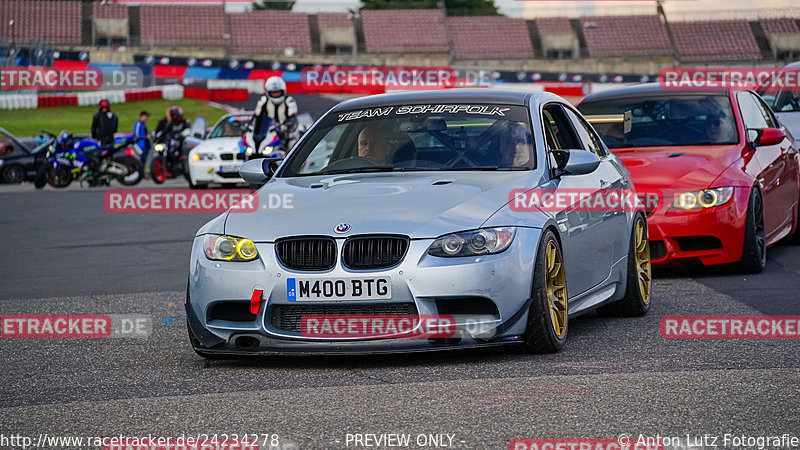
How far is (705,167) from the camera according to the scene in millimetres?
9617

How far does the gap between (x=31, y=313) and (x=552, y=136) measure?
3.70 metres

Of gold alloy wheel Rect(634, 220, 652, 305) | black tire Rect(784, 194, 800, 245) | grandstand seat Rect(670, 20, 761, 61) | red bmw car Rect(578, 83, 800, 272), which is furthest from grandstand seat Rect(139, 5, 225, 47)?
gold alloy wheel Rect(634, 220, 652, 305)

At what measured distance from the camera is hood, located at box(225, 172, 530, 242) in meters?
5.91

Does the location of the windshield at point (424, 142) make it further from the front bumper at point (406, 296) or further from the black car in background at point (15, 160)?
the black car in background at point (15, 160)

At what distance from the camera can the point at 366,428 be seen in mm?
4547

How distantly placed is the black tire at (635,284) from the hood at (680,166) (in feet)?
4.91

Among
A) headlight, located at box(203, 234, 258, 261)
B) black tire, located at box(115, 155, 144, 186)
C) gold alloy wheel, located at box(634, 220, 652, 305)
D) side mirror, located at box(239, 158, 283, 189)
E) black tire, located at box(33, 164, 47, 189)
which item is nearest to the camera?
headlight, located at box(203, 234, 258, 261)

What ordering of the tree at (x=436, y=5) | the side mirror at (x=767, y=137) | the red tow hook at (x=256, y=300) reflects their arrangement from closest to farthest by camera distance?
the red tow hook at (x=256, y=300) → the side mirror at (x=767, y=137) → the tree at (x=436, y=5)

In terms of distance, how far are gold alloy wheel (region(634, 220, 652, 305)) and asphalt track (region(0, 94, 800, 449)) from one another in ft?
0.54

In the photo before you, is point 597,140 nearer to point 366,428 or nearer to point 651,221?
point 651,221

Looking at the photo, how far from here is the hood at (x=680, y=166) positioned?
953 centimetres

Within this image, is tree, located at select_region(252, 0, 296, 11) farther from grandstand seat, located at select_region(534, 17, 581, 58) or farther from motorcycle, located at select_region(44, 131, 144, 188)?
motorcycle, located at select_region(44, 131, 144, 188)

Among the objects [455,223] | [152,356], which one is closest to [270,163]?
[152,356]

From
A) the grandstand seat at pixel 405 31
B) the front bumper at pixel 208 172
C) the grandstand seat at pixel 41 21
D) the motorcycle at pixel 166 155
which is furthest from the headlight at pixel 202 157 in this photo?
the grandstand seat at pixel 405 31
